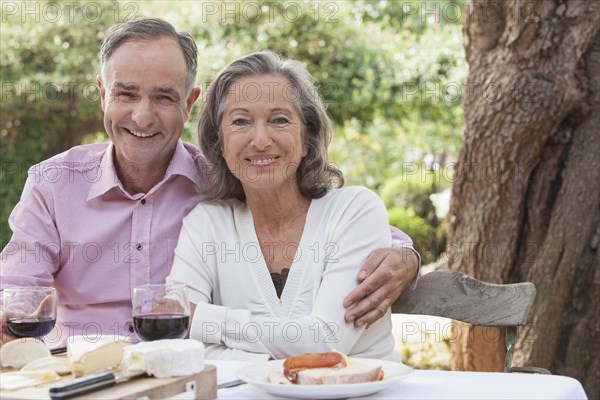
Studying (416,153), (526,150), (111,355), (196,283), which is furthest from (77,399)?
(416,153)

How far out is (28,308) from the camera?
1.96 m

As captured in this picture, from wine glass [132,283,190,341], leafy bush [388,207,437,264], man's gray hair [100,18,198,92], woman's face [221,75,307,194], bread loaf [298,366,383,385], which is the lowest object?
leafy bush [388,207,437,264]

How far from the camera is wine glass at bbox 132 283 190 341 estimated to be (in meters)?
1.78

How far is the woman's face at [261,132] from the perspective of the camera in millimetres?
2693

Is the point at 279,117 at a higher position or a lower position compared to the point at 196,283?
higher

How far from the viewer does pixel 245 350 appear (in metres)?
2.38

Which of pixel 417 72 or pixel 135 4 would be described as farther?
pixel 417 72

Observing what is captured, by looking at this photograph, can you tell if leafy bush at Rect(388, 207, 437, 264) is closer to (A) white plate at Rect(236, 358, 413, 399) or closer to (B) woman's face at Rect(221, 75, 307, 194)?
(B) woman's face at Rect(221, 75, 307, 194)

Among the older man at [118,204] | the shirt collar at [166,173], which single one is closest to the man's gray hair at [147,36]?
the older man at [118,204]

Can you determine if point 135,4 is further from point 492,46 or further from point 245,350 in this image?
point 245,350

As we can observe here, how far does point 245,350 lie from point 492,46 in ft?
7.22

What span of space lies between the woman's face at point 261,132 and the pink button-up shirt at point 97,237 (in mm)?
362

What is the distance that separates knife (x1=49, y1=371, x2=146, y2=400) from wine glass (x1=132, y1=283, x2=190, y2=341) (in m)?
0.21

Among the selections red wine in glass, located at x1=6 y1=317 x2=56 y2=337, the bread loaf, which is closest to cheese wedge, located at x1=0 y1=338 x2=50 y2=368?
red wine in glass, located at x1=6 y1=317 x2=56 y2=337
